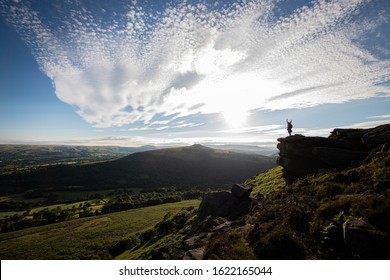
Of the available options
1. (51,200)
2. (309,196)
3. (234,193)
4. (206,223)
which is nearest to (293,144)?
(234,193)

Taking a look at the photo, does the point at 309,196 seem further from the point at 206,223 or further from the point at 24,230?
the point at 24,230

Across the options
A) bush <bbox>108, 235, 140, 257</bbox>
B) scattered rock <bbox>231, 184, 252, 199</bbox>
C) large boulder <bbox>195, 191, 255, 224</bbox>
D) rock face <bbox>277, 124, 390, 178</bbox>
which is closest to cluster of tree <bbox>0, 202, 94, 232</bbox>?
bush <bbox>108, 235, 140, 257</bbox>

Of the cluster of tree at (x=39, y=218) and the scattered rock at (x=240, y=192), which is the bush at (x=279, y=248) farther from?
the cluster of tree at (x=39, y=218)

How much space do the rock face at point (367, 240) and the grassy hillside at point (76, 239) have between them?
44578mm

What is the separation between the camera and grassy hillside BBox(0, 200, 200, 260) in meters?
50.1

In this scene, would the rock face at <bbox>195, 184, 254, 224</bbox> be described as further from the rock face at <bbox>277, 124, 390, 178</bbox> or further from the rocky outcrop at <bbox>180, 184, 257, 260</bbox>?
the rock face at <bbox>277, 124, 390, 178</bbox>

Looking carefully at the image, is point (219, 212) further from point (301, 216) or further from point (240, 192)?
point (301, 216)

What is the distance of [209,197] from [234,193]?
13.3 feet

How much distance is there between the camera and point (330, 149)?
29.9m

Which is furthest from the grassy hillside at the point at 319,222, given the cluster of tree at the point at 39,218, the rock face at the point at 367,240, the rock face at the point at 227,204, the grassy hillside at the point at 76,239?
the cluster of tree at the point at 39,218

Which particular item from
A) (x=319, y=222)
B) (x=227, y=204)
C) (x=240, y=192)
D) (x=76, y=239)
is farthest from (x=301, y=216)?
(x=76, y=239)

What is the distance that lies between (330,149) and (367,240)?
22.2 meters

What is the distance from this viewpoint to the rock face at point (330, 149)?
89.4 feet

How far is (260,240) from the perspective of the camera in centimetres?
1478
